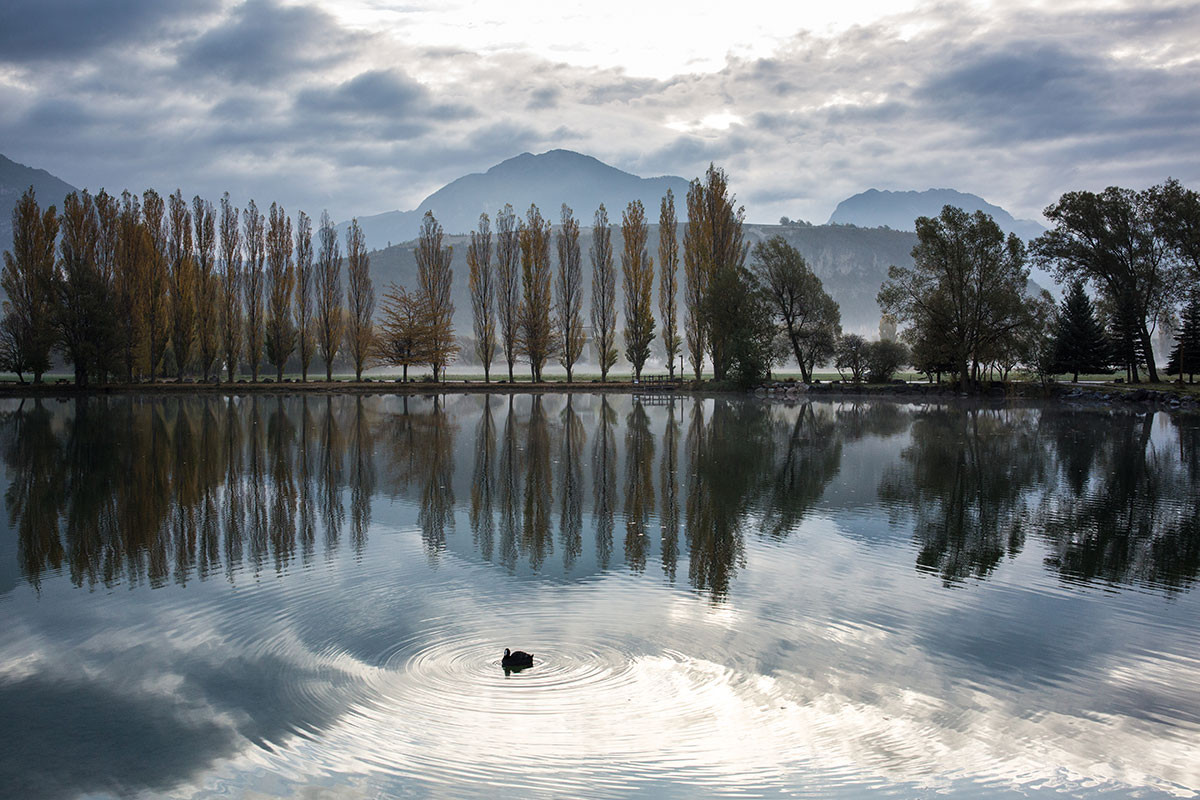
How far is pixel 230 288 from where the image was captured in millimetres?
54156

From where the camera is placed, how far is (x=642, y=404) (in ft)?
119

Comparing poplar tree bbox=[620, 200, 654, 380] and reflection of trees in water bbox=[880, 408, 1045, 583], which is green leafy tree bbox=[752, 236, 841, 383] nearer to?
poplar tree bbox=[620, 200, 654, 380]

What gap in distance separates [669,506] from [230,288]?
5207cm

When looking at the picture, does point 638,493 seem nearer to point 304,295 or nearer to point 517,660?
point 517,660

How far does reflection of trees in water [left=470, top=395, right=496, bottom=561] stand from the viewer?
29.6 feet

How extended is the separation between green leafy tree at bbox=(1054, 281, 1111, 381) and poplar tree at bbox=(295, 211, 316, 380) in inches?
1915

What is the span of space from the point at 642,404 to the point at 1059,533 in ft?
88.3

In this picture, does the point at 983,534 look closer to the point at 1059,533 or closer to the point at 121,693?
the point at 1059,533

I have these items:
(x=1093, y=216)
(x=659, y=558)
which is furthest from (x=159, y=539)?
(x=1093, y=216)

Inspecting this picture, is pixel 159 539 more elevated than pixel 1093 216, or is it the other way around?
pixel 1093 216

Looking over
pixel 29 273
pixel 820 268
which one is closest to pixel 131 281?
pixel 29 273

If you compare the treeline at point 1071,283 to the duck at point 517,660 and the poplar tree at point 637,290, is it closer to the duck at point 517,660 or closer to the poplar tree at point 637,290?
the poplar tree at point 637,290

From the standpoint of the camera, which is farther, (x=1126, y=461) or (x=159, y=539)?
(x=1126, y=461)

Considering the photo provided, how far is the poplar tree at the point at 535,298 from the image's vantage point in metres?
53.5
